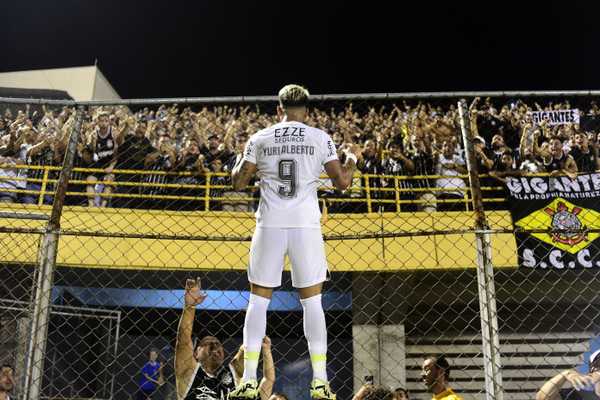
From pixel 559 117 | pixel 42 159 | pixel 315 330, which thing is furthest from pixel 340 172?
pixel 559 117

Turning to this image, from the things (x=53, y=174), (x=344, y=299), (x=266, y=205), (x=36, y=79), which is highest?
(x=36, y=79)

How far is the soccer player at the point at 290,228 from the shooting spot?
328cm

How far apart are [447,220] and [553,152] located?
2.31m

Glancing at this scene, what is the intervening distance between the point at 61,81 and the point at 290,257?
72.1ft

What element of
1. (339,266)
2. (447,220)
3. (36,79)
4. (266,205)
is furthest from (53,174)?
(36,79)

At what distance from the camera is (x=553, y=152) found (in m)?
8.66

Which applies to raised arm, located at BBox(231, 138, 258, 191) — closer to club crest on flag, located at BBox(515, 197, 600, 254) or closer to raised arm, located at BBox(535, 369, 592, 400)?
raised arm, located at BBox(535, 369, 592, 400)

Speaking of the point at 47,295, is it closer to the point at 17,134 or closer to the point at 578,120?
the point at 17,134

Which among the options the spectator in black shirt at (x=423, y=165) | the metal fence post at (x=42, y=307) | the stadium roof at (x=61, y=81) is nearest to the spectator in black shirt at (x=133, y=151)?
the spectator in black shirt at (x=423, y=165)

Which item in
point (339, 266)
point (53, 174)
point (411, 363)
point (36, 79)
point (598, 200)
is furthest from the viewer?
point (36, 79)

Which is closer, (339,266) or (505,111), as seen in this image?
(339,266)

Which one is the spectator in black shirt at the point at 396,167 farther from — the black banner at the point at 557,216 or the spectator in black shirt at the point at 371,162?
the black banner at the point at 557,216

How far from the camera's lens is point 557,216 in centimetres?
786

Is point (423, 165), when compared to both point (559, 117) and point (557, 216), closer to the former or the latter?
point (557, 216)
